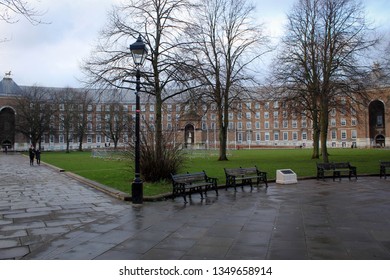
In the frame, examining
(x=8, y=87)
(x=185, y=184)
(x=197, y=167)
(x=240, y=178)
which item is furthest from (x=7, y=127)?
(x=185, y=184)

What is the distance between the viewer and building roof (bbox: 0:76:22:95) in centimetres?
9694

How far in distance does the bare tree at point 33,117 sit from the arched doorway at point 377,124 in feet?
251

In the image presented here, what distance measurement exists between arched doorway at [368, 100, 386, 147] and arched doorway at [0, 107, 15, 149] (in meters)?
86.3

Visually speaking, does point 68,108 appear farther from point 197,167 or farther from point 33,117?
point 197,167

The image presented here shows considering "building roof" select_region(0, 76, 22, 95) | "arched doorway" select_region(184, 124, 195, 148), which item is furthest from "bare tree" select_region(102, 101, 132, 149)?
"building roof" select_region(0, 76, 22, 95)

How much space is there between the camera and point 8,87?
98562mm

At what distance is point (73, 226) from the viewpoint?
320 inches

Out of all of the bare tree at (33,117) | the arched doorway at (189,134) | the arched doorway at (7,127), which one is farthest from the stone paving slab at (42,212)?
the arched doorway at (7,127)

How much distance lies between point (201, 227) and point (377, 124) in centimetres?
9646

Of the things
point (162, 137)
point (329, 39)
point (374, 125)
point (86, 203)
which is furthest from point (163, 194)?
point (374, 125)

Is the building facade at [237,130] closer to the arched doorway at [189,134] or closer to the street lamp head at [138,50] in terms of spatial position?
the arched doorway at [189,134]

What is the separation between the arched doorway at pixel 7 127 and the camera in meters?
86.6

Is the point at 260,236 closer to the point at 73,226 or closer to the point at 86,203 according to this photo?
the point at 73,226
